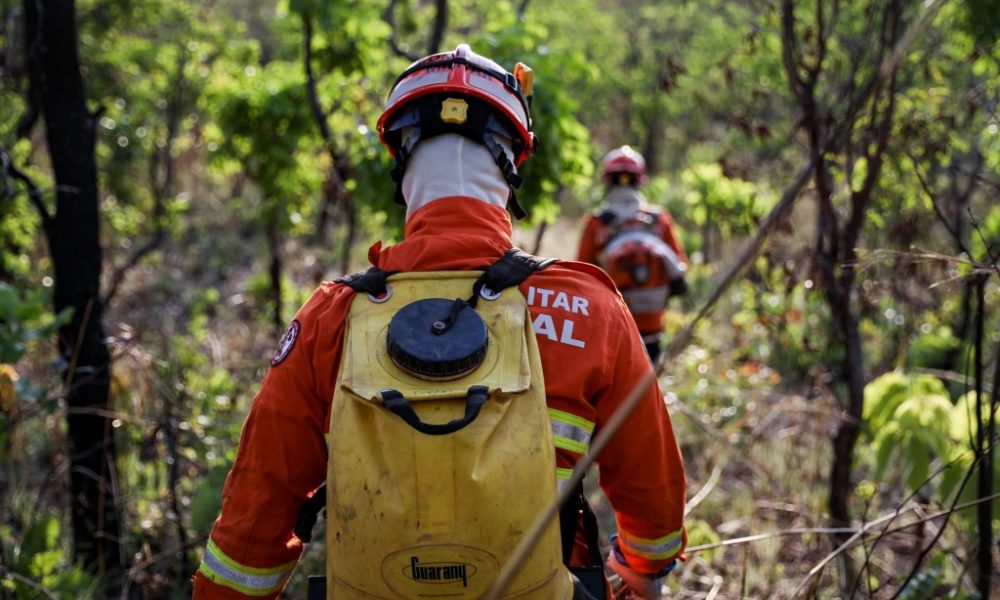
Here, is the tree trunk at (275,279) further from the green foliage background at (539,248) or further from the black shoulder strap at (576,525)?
the black shoulder strap at (576,525)

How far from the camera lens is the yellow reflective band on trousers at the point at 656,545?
6.64 feet

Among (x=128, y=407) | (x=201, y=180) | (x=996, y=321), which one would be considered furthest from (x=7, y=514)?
(x=201, y=180)

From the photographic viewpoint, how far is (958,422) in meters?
3.26

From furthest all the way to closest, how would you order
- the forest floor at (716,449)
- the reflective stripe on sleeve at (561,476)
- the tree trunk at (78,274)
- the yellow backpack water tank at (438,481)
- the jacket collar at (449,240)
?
the forest floor at (716,449) < the tree trunk at (78,274) < the jacket collar at (449,240) < the reflective stripe on sleeve at (561,476) < the yellow backpack water tank at (438,481)

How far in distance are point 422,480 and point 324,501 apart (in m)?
0.44

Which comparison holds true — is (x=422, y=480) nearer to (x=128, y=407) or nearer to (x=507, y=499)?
(x=507, y=499)

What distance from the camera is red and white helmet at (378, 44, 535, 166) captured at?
2.08m

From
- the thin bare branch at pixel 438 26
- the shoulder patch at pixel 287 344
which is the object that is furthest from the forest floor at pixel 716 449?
the thin bare branch at pixel 438 26

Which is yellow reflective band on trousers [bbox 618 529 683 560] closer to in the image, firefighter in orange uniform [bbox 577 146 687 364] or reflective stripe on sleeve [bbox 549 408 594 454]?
reflective stripe on sleeve [bbox 549 408 594 454]

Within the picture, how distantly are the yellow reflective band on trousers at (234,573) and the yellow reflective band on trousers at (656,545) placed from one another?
79 centimetres

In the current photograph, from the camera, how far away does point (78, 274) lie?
3.65m

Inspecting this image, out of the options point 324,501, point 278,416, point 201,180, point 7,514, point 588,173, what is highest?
point 201,180

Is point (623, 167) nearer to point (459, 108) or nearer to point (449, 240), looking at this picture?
point (459, 108)

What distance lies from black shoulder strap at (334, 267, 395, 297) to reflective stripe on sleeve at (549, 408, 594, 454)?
43 centimetres
